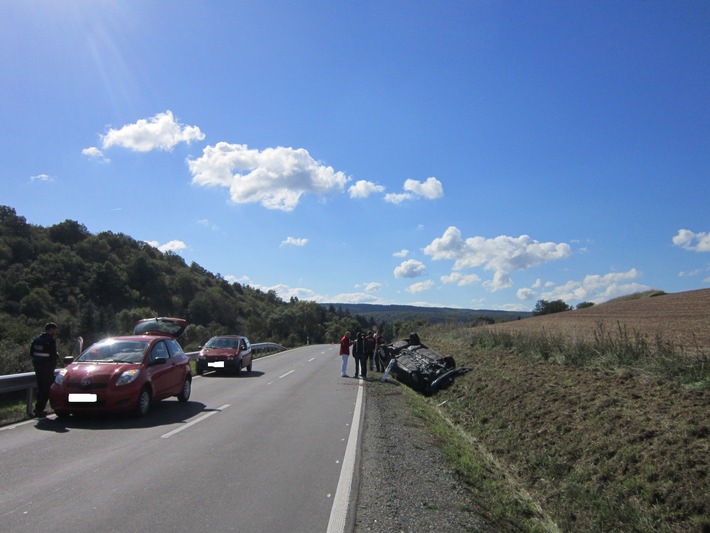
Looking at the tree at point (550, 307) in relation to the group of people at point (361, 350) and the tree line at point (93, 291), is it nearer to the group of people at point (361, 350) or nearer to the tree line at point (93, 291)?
the tree line at point (93, 291)

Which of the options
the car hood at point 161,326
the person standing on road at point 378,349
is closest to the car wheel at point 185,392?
the car hood at point 161,326

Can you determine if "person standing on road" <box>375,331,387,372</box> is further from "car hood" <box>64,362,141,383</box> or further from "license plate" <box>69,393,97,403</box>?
"license plate" <box>69,393,97,403</box>

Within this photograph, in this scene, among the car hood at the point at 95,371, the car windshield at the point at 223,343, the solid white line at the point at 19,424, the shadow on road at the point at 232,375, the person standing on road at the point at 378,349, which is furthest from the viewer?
the person standing on road at the point at 378,349

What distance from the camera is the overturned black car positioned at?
16734mm

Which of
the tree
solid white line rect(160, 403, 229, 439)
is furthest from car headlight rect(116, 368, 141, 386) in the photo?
the tree

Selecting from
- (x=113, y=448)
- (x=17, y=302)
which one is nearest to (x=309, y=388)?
(x=113, y=448)

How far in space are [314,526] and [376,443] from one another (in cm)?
384

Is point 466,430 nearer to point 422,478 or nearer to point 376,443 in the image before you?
point 376,443

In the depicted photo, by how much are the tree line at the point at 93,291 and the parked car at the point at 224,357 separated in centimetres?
730

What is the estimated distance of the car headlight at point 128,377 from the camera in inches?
380

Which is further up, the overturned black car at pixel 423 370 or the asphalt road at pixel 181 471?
the overturned black car at pixel 423 370

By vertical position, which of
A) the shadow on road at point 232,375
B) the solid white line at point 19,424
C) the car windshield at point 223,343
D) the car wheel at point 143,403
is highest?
the car windshield at point 223,343

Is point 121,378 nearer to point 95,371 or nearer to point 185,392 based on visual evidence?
point 95,371

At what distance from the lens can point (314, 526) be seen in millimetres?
4812
